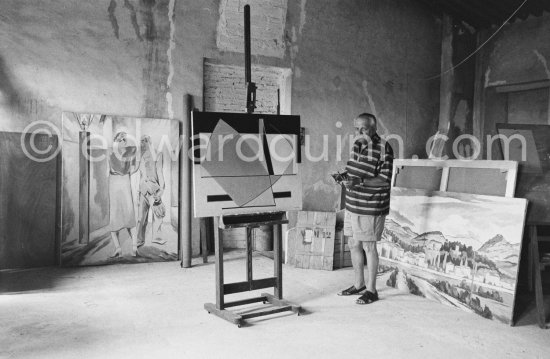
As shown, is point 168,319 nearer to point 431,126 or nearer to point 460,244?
point 460,244

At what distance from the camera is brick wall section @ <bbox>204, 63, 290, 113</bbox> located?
17.7ft

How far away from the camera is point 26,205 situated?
15.0 feet

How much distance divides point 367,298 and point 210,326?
4.24ft

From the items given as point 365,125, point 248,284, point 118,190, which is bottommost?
point 248,284

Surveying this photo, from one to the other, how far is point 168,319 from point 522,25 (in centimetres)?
545

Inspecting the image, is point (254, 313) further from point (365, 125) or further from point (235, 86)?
point (235, 86)

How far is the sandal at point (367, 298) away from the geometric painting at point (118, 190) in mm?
2176

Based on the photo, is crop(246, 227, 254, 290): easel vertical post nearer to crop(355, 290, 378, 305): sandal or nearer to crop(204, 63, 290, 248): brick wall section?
crop(355, 290, 378, 305): sandal

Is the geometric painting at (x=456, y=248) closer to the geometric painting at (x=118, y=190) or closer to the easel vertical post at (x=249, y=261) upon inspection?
the easel vertical post at (x=249, y=261)

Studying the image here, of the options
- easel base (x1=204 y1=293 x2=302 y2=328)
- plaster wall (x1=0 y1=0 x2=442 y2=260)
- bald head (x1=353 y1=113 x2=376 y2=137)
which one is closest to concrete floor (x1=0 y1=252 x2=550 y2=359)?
easel base (x1=204 y1=293 x2=302 y2=328)

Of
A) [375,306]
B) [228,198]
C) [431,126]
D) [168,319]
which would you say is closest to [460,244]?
[375,306]

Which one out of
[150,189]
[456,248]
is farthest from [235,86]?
[456,248]

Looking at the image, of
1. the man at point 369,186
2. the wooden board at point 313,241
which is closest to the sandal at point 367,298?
the man at point 369,186

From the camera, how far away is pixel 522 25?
594 cm
